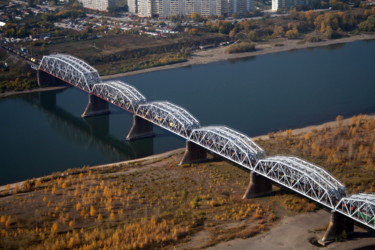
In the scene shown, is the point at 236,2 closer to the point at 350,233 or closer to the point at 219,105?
the point at 219,105

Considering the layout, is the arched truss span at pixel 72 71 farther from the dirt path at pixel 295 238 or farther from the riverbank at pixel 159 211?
the dirt path at pixel 295 238

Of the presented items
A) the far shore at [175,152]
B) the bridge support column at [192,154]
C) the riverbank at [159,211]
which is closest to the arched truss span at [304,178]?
the riverbank at [159,211]

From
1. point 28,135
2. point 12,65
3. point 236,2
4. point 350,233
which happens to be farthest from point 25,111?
point 236,2

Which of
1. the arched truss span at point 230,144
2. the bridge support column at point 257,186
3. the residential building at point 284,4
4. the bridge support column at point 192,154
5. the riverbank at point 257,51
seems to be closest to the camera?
the bridge support column at point 257,186

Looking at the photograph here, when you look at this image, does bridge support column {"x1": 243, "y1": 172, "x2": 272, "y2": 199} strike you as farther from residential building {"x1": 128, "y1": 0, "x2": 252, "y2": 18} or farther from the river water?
residential building {"x1": 128, "y1": 0, "x2": 252, "y2": 18}

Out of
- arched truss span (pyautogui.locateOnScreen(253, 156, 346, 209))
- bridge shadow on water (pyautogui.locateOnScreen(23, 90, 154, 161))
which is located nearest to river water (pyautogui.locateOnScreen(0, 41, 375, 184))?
bridge shadow on water (pyautogui.locateOnScreen(23, 90, 154, 161))

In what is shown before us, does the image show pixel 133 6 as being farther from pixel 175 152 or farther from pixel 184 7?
pixel 175 152

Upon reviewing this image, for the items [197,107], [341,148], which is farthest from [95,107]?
[341,148]
